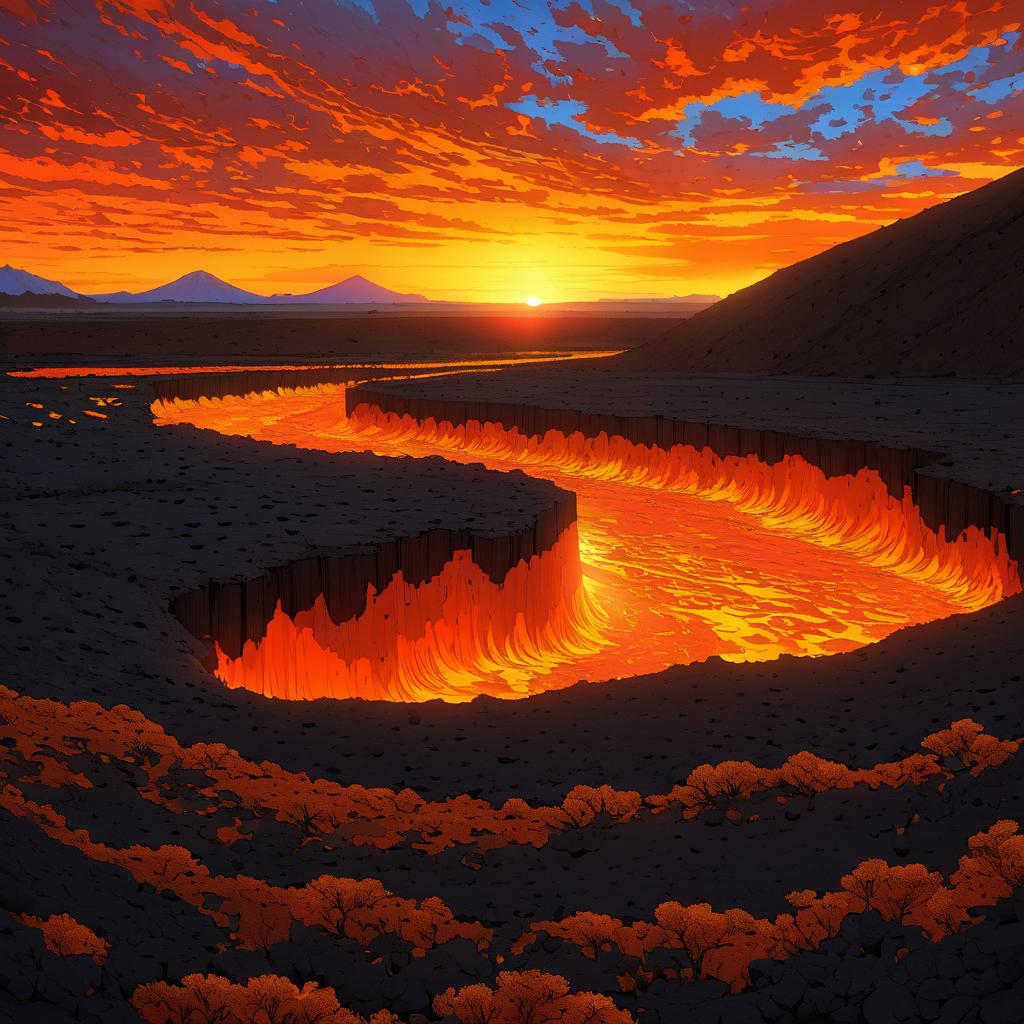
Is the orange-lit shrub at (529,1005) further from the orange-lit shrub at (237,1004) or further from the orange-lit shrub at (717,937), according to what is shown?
the orange-lit shrub at (717,937)

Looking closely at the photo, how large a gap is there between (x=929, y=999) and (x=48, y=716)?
372 centimetres

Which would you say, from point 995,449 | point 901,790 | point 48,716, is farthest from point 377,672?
point 995,449

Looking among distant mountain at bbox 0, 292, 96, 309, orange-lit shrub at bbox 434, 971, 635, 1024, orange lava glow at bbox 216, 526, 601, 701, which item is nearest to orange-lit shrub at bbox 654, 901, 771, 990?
orange-lit shrub at bbox 434, 971, 635, 1024

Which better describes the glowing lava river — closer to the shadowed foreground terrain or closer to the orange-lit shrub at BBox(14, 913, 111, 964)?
the shadowed foreground terrain

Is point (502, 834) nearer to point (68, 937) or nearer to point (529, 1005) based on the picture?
point (529, 1005)

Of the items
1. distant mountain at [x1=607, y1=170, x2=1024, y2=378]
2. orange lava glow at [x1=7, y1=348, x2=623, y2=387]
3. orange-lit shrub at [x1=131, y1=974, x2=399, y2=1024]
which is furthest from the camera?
orange lava glow at [x1=7, y1=348, x2=623, y2=387]

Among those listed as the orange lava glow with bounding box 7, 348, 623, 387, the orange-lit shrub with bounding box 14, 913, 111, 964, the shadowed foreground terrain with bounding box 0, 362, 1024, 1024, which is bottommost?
the shadowed foreground terrain with bounding box 0, 362, 1024, 1024

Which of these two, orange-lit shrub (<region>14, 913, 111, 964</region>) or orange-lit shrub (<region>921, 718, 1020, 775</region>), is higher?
orange-lit shrub (<region>14, 913, 111, 964</region>)

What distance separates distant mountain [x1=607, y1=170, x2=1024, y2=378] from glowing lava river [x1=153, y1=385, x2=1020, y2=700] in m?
14.2

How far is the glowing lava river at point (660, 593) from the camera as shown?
7.62 meters

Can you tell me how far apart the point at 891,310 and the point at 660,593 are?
24217 mm

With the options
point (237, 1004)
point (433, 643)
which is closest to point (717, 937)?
point (237, 1004)

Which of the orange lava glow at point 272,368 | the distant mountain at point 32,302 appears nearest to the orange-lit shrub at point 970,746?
the orange lava glow at point 272,368

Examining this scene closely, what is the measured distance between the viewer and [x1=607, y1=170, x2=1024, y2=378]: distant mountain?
91.3ft
